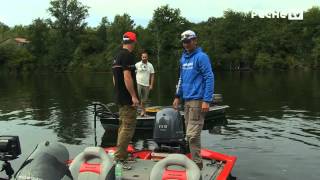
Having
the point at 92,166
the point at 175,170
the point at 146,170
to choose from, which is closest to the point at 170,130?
the point at 146,170

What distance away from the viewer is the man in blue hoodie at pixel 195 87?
7871 mm

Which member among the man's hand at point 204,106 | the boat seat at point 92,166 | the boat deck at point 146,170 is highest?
the man's hand at point 204,106

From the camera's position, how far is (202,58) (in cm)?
789

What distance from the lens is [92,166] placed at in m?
6.39

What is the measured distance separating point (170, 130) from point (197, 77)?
136 cm

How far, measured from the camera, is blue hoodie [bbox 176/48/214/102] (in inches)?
309

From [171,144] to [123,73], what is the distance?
5.67 ft

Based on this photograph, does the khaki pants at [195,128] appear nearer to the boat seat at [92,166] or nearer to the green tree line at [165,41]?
the boat seat at [92,166]

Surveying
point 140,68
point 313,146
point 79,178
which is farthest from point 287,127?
point 79,178

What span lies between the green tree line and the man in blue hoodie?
222 feet

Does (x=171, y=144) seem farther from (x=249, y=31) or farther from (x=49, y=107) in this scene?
(x=249, y=31)

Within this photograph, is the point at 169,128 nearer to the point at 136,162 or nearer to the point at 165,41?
the point at 136,162

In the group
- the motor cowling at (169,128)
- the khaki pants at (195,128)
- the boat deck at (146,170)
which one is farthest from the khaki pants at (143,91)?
the khaki pants at (195,128)

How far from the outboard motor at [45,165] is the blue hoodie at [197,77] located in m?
2.84
